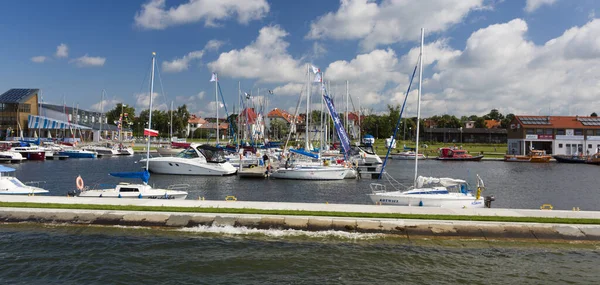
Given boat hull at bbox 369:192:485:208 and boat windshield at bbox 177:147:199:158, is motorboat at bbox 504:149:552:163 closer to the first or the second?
boat windshield at bbox 177:147:199:158

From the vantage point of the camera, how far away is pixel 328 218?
20.5m

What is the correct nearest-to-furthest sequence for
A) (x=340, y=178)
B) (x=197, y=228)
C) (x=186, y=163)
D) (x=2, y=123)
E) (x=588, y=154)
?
(x=197, y=228) < (x=340, y=178) < (x=186, y=163) < (x=588, y=154) < (x=2, y=123)

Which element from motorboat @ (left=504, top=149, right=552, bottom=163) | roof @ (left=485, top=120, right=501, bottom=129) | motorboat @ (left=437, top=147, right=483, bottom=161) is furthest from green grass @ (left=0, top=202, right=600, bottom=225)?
roof @ (left=485, top=120, right=501, bottom=129)

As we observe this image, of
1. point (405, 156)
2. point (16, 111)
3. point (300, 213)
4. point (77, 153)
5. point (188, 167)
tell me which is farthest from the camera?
point (16, 111)

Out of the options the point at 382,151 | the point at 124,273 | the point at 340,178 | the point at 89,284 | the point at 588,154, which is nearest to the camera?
the point at 89,284

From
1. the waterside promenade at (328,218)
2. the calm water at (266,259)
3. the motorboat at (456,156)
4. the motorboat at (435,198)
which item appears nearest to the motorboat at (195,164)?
the waterside promenade at (328,218)

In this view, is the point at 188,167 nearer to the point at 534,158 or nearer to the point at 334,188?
the point at 334,188

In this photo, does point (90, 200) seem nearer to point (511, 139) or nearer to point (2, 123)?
point (511, 139)

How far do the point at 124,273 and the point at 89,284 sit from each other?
1.27m

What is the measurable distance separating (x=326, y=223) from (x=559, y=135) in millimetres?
89677

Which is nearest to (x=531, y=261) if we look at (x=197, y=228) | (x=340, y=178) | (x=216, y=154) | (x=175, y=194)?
(x=197, y=228)

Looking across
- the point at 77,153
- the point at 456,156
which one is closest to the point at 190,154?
the point at 77,153

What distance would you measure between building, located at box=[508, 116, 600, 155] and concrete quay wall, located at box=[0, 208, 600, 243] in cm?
8181

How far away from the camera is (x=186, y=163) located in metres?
50.3
